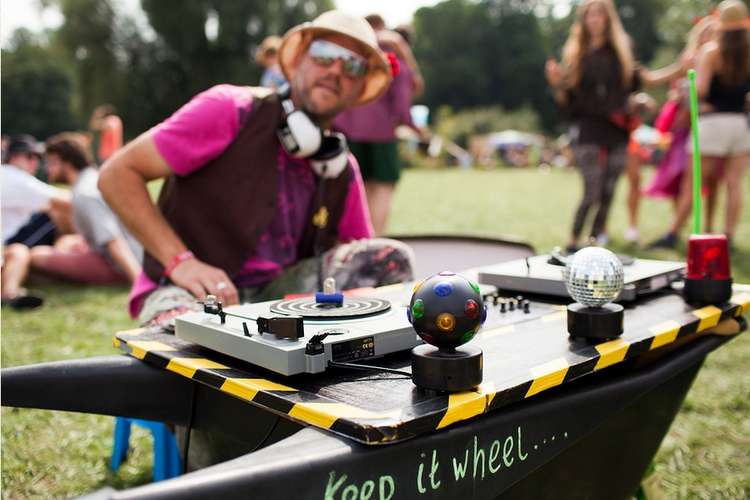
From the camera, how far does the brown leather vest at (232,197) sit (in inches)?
83.0

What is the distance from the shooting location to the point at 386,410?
987mm

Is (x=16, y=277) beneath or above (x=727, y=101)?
beneath

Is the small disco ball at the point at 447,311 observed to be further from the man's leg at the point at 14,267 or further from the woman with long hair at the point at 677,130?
the woman with long hair at the point at 677,130

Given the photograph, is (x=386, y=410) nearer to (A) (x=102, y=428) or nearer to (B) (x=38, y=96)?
(A) (x=102, y=428)

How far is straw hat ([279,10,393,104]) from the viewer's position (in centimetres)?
219

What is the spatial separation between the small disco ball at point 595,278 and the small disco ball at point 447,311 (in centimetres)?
38

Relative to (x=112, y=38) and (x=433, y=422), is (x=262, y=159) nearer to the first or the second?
(x=433, y=422)

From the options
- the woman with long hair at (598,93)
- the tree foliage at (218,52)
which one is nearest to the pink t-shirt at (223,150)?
the woman with long hair at (598,93)

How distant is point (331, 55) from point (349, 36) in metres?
0.10

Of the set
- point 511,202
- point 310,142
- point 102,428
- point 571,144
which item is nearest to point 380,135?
point 571,144

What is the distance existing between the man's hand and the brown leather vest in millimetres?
196

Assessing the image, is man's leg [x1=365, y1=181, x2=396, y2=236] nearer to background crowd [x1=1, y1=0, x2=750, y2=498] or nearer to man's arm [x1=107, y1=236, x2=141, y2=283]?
background crowd [x1=1, y1=0, x2=750, y2=498]

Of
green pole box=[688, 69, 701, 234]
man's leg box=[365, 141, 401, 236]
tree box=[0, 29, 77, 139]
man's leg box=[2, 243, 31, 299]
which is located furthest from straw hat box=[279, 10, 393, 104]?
tree box=[0, 29, 77, 139]

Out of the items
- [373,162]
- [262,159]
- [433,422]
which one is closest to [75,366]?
[433,422]
